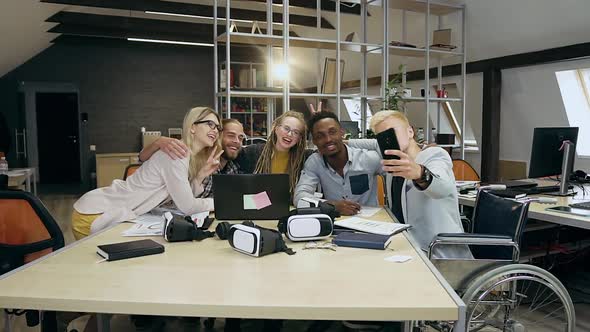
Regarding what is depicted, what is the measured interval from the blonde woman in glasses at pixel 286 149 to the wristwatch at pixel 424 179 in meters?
0.91

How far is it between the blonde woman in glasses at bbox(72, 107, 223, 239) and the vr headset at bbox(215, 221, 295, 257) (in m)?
0.67

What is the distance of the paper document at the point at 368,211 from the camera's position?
2.49m

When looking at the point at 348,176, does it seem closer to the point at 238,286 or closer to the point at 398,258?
the point at 398,258

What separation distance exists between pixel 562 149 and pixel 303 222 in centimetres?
238

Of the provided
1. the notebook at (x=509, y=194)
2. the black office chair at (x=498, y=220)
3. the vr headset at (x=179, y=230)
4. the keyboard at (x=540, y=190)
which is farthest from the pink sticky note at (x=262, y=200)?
the keyboard at (x=540, y=190)

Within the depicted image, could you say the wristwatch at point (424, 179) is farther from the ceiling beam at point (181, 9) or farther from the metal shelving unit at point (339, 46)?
the ceiling beam at point (181, 9)

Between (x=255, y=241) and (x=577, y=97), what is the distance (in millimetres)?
4610

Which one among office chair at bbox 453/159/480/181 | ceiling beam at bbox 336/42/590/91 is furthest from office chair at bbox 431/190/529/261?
ceiling beam at bbox 336/42/590/91

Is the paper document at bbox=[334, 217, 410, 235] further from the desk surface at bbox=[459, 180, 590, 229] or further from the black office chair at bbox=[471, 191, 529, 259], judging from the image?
the desk surface at bbox=[459, 180, 590, 229]

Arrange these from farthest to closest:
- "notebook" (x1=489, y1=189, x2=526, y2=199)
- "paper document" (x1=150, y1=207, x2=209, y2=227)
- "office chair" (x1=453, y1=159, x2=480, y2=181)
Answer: "office chair" (x1=453, y1=159, x2=480, y2=181) → "notebook" (x1=489, y1=189, x2=526, y2=199) → "paper document" (x1=150, y1=207, x2=209, y2=227)

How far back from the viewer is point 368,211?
8.54 ft

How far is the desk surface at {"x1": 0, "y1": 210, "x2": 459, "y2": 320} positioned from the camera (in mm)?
1244

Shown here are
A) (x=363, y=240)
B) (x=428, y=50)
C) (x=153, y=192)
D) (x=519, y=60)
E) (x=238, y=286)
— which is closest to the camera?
(x=238, y=286)

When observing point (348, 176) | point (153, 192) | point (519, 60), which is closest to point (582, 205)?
point (348, 176)
